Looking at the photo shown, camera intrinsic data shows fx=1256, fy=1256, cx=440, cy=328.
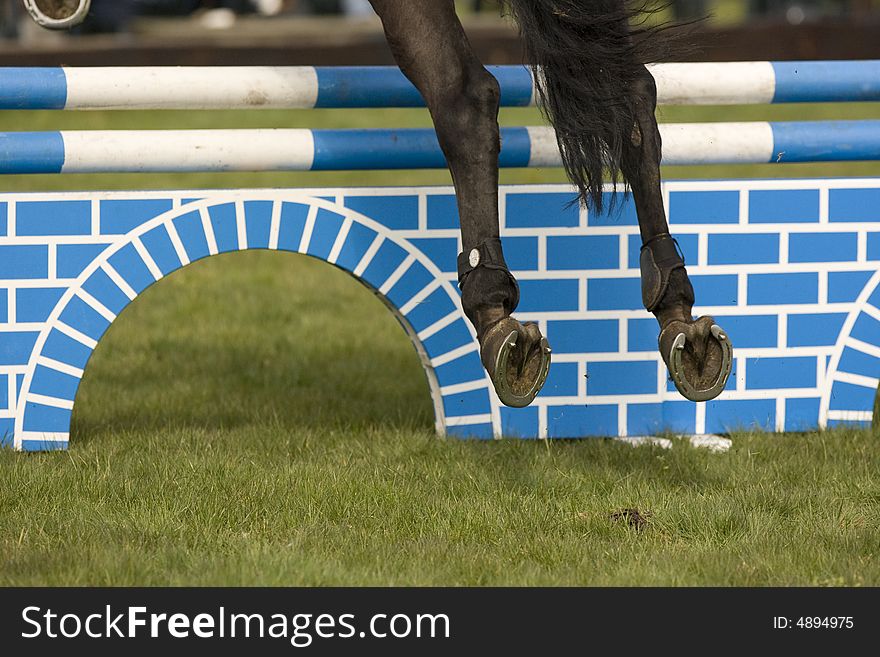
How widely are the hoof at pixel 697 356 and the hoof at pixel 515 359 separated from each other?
234mm

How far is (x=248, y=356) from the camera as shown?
444cm

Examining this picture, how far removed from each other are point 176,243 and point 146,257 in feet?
0.26

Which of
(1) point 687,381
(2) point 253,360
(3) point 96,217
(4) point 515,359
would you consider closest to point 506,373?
(4) point 515,359

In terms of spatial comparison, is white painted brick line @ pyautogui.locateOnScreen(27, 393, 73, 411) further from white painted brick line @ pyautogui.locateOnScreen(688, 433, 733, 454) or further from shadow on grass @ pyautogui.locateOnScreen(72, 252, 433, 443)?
white painted brick line @ pyautogui.locateOnScreen(688, 433, 733, 454)

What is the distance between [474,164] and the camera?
240cm

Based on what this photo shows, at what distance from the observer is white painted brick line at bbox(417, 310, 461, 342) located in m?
3.22

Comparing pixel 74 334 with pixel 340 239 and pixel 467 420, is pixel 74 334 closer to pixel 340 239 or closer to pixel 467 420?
pixel 340 239

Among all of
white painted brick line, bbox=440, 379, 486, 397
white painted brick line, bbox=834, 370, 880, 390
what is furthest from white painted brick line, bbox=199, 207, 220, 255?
white painted brick line, bbox=834, 370, 880, 390

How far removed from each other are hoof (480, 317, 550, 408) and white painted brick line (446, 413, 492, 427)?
3.08 ft

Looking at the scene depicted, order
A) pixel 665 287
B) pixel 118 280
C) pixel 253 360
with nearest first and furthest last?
1. pixel 665 287
2. pixel 118 280
3. pixel 253 360

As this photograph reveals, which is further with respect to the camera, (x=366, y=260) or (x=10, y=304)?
(x=366, y=260)

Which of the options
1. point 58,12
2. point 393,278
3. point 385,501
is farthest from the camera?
point 393,278

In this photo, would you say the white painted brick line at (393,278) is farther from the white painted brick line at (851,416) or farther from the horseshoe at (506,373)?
the white painted brick line at (851,416)
